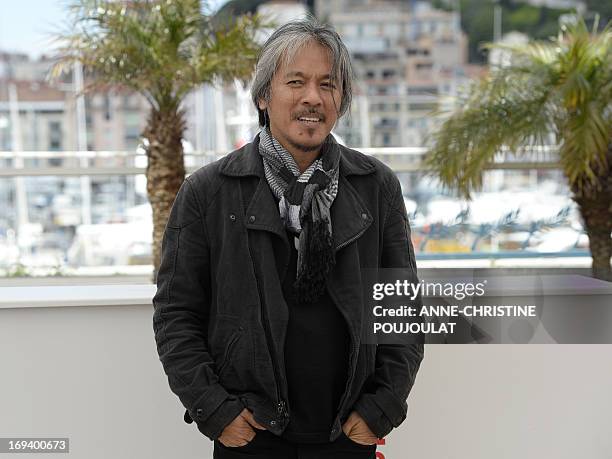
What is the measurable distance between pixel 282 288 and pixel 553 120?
4195 mm

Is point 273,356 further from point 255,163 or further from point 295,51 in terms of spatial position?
point 295,51

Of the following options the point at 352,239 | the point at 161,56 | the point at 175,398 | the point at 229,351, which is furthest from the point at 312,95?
the point at 161,56

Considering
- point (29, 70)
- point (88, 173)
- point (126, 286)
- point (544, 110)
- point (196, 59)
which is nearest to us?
point (126, 286)

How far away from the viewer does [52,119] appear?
34.5 metres

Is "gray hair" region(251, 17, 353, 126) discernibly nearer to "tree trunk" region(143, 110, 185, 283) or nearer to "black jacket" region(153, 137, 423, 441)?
"black jacket" region(153, 137, 423, 441)

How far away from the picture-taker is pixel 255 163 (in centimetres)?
168

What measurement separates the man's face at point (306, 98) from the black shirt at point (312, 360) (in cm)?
26

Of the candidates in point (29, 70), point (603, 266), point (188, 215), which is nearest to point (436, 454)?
point (188, 215)

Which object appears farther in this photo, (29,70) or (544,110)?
(29,70)

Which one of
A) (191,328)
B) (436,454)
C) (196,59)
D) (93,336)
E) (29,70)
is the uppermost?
(29,70)

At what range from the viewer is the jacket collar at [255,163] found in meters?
1.67

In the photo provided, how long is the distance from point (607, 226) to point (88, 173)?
144 inches

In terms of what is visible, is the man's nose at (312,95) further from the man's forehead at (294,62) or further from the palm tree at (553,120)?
the palm tree at (553,120)

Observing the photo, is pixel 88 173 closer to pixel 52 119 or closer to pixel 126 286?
pixel 126 286
